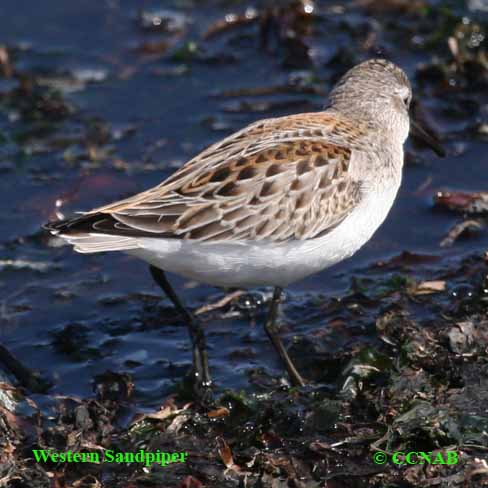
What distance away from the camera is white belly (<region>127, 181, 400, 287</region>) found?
670 cm

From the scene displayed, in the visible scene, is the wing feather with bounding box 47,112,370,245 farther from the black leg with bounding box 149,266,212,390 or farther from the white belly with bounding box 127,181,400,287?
the black leg with bounding box 149,266,212,390

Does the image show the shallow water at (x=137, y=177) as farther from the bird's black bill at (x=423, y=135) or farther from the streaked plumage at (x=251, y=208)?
the streaked plumage at (x=251, y=208)

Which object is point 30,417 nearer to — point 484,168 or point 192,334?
point 192,334

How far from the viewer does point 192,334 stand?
7.32m

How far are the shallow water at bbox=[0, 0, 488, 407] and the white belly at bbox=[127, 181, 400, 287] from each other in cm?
86

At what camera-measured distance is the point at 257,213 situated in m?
6.77

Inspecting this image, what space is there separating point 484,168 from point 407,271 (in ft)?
5.25

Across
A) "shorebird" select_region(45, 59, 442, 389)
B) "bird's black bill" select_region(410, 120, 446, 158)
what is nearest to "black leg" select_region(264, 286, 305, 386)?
"shorebird" select_region(45, 59, 442, 389)

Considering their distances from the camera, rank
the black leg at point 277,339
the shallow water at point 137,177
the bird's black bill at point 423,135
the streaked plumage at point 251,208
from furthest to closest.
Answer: the bird's black bill at point 423,135, the shallow water at point 137,177, the black leg at point 277,339, the streaked plumage at point 251,208

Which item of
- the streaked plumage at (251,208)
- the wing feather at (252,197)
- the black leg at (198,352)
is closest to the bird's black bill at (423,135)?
the streaked plumage at (251,208)

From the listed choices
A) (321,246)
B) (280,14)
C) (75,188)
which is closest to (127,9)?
(280,14)

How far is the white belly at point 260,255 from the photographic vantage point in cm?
670

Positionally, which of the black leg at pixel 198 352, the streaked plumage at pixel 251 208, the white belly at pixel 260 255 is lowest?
the black leg at pixel 198 352

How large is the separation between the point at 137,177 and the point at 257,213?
3.14m
